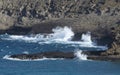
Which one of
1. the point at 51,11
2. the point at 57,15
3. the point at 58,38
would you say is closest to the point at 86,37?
the point at 58,38

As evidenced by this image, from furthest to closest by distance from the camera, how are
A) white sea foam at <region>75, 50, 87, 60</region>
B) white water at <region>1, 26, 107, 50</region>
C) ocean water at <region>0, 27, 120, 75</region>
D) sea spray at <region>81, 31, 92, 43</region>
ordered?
sea spray at <region>81, 31, 92, 43</region> → white water at <region>1, 26, 107, 50</region> → white sea foam at <region>75, 50, 87, 60</region> → ocean water at <region>0, 27, 120, 75</region>

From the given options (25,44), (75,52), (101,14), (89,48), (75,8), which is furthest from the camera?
(75,8)

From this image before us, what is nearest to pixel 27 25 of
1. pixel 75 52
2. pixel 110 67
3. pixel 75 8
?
pixel 75 8

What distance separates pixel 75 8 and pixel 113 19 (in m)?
22.2

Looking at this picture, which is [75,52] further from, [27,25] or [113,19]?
[27,25]

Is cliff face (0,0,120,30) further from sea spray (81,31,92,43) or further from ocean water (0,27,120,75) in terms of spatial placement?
ocean water (0,27,120,75)

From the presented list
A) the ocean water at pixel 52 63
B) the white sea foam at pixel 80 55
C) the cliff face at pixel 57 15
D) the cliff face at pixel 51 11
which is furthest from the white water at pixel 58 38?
the white sea foam at pixel 80 55

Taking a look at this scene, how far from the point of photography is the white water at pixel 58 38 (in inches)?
4726

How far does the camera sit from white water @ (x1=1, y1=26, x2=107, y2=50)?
394ft

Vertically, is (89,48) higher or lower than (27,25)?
lower

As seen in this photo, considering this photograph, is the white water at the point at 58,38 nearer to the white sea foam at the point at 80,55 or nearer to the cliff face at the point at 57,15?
the cliff face at the point at 57,15

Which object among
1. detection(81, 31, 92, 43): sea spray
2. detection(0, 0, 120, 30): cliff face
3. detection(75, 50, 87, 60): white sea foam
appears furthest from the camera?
detection(0, 0, 120, 30): cliff face

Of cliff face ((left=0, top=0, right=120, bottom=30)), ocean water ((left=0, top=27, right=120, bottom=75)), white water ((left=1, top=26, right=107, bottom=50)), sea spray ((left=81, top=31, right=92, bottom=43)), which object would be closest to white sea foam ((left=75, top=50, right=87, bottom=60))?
ocean water ((left=0, top=27, right=120, bottom=75))

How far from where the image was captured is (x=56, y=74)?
81.6m
